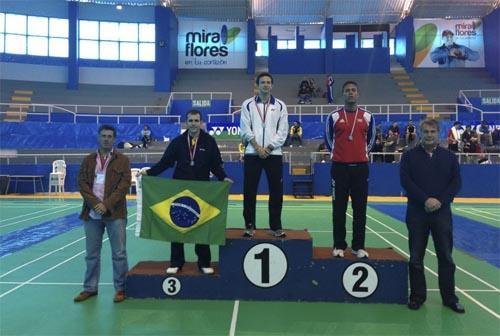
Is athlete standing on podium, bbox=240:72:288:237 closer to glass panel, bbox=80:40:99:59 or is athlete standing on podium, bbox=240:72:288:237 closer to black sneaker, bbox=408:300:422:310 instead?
black sneaker, bbox=408:300:422:310

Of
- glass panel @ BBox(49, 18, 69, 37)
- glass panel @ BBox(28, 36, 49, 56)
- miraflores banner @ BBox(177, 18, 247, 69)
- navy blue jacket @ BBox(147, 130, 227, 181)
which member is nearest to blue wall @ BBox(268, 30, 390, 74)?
miraflores banner @ BBox(177, 18, 247, 69)

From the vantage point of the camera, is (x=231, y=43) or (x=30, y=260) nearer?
(x=30, y=260)

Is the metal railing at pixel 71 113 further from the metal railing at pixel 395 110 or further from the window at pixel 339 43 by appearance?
the window at pixel 339 43

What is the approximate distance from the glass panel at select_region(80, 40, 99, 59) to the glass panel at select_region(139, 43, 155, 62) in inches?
127

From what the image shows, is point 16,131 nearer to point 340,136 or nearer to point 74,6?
point 74,6

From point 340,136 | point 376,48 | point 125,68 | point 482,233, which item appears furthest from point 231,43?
point 340,136

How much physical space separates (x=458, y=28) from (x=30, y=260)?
36.3 meters

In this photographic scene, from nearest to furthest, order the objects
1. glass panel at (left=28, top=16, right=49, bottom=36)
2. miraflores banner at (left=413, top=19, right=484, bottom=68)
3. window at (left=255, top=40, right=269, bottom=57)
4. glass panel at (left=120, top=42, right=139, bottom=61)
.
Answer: glass panel at (left=28, top=16, right=49, bottom=36) < glass panel at (left=120, top=42, right=139, bottom=61) < miraflores banner at (left=413, top=19, right=484, bottom=68) < window at (left=255, top=40, right=269, bottom=57)

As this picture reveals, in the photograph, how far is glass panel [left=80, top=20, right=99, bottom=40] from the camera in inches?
1211

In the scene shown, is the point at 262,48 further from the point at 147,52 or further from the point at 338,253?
the point at 338,253

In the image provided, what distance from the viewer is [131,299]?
15.9 feet

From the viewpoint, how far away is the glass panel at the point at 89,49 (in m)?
30.9

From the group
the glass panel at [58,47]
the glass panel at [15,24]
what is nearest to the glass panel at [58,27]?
the glass panel at [58,47]

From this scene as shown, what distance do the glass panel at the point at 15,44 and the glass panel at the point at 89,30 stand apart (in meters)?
3.97
